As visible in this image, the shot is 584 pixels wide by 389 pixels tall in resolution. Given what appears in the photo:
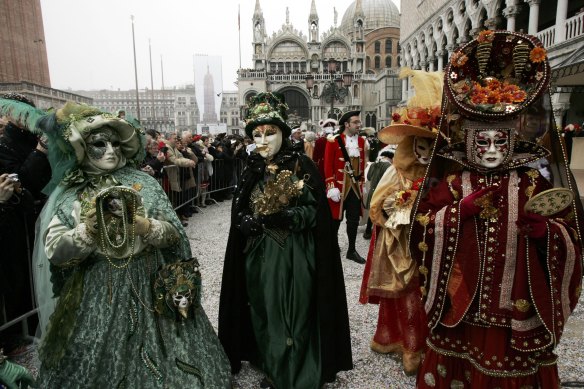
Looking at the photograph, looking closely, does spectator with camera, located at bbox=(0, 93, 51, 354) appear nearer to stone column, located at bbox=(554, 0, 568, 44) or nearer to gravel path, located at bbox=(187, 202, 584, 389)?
gravel path, located at bbox=(187, 202, 584, 389)

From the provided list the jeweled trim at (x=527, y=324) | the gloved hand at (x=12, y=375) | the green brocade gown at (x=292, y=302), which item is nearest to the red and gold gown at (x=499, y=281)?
the jeweled trim at (x=527, y=324)

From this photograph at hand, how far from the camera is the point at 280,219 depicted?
261cm

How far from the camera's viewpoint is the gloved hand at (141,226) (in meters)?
2.11

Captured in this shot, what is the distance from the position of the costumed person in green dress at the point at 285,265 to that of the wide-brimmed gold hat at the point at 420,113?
757 millimetres

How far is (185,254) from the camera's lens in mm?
2502

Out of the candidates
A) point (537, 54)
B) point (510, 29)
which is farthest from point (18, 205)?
point (510, 29)

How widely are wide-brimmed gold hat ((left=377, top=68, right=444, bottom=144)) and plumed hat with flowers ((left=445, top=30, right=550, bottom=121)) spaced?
22.1 inches

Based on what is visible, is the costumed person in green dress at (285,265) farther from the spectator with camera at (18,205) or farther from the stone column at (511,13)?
the stone column at (511,13)

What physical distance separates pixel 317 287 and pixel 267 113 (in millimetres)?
1317

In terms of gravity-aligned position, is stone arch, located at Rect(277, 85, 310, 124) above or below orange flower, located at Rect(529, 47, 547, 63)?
above

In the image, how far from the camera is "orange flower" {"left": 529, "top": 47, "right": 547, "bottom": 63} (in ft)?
6.83

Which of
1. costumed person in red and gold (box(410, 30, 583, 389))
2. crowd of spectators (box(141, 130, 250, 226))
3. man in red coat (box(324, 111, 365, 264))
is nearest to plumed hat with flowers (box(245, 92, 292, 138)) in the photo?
costumed person in red and gold (box(410, 30, 583, 389))

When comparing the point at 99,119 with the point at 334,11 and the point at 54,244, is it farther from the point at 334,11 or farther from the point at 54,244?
the point at 334,11

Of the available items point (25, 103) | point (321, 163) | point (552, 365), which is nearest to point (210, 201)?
point (321, 163)
